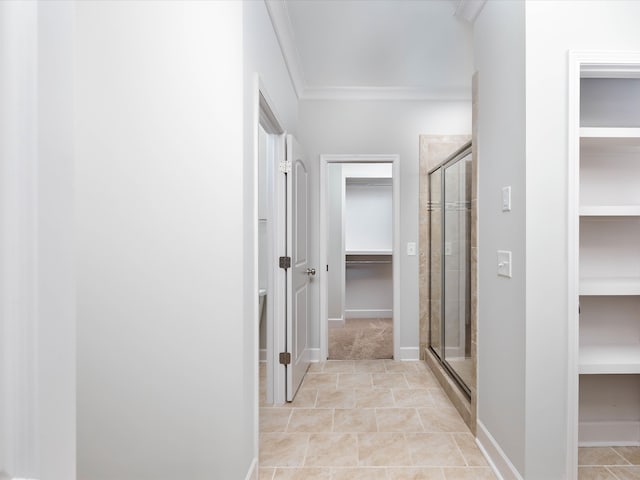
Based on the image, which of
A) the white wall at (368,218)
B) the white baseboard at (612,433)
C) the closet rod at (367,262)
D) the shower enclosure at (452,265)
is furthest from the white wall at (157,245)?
the white wall at (368,218)

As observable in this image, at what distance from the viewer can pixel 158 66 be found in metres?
1.70

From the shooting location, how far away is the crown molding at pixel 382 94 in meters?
3.94

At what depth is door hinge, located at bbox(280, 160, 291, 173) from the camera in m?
2.91

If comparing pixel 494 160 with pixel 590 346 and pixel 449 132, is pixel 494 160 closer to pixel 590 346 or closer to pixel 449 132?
pixel 590 346

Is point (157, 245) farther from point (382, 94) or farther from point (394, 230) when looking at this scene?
point (382, 94)

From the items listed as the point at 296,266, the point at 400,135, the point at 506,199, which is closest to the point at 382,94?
the point at 400,135

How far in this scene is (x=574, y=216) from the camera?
1724 mm

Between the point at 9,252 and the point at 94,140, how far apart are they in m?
1.48

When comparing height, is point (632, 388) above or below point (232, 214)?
below

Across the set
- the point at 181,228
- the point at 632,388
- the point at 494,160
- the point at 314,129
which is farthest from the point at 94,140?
the point at 632,388

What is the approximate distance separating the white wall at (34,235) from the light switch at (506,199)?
183 centimetres

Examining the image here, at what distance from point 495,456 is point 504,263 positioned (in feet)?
3.33

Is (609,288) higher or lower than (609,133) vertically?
lower

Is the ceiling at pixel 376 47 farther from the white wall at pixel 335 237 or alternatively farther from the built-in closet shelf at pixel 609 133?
the white wall at pixel 335 237
